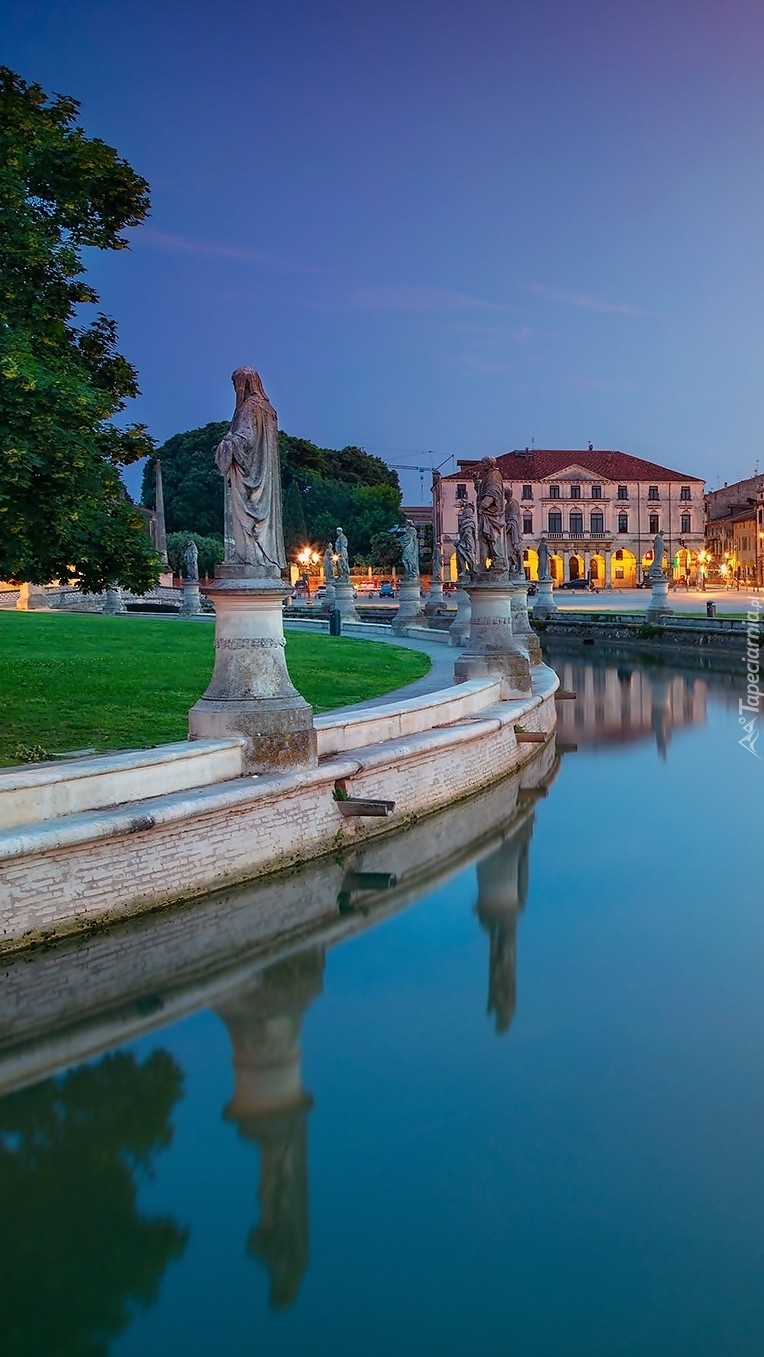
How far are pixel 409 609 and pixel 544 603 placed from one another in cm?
1297

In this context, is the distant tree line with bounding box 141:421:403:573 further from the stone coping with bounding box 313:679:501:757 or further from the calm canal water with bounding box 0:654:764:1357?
the calm canal water with bounding box 0:654:764:1357

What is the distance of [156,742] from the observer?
993 centimetres

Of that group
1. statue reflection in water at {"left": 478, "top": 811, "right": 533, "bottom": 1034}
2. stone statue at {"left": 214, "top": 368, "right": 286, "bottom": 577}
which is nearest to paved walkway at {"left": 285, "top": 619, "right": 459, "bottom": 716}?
statue reflection in water at {"left": 478, "top": 811, "right": 533, "bottom": 1034}

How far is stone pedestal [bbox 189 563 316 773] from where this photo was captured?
28.7ft

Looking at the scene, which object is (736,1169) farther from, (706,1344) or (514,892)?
(514,892)

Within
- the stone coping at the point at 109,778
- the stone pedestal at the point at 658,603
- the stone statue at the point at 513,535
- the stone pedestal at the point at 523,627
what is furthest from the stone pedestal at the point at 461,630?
the stone coping at the point at 109,778

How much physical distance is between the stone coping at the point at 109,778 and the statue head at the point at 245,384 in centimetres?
302

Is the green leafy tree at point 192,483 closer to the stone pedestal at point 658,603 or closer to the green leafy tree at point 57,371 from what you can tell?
the stone pedestal at point 658,603

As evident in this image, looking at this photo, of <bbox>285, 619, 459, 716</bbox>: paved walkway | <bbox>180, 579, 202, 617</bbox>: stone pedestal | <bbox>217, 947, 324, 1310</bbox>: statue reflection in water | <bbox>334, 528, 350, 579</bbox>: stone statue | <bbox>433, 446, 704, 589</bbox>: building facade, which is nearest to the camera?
<bbox>217, 947, 324, 1310</bbox>: statue reflection in water

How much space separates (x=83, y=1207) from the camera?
176 inches

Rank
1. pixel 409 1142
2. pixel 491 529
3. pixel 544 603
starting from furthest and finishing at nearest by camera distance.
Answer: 1. pixel 544 603
2. pixel 491 529
3. pixel 409 1142

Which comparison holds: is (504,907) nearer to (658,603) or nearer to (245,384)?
(245,384)

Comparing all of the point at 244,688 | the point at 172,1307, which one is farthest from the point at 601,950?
the point at 172,1307

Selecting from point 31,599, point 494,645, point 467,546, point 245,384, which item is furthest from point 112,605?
point 245,384
